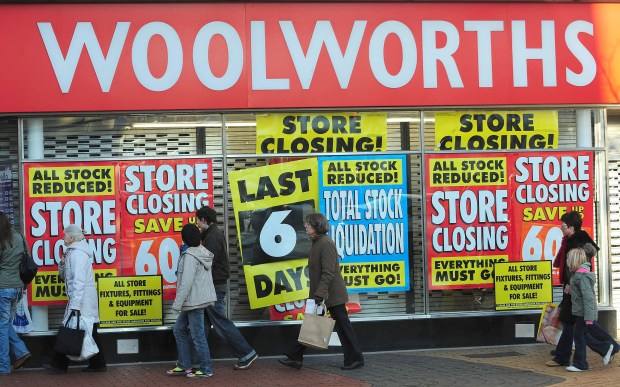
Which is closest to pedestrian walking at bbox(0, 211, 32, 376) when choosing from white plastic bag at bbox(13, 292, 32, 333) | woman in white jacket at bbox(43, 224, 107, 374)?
woman in white jacket at bbox(43, 224, 107, 374)

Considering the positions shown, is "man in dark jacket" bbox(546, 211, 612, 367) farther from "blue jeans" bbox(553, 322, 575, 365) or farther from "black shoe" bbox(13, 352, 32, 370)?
"black shoe" bbox(13, 352, 32, 370)

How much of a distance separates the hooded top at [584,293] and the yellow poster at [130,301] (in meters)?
5.04

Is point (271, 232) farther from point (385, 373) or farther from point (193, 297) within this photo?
point (385, 373)

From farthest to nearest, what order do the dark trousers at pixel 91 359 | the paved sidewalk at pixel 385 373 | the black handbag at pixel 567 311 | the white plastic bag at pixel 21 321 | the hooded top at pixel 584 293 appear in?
the white plastic bag at pixel 21 321 < the dark trousers at pixel 91 359 < the black handbag at pixel 567 311 < the hooded top at pixel 584 293 < the paved sidewalk at pixel 385 373

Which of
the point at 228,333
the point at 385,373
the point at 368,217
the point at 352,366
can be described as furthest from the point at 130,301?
the point at 385,373

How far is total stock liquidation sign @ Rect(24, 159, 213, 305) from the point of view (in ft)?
39.3

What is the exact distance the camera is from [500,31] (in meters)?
12.7

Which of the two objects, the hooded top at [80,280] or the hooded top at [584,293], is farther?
the hooded top at [80,280]

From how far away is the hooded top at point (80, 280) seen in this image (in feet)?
35.4

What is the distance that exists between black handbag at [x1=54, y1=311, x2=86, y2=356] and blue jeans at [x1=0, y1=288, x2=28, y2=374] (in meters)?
0.66

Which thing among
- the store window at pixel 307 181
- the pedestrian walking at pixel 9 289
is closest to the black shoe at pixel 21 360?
the pedestrian walking at pixel 9 289

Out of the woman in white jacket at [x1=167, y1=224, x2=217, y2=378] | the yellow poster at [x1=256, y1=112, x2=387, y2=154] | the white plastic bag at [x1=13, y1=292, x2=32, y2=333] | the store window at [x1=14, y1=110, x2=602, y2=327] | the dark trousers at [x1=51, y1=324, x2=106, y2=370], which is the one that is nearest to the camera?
the woman in white jacket at [x1=167, y1=224, x2=217, y2=378]

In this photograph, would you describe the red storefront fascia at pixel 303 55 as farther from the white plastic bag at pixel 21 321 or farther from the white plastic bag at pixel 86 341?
the white plastic bag at pixel 86 341

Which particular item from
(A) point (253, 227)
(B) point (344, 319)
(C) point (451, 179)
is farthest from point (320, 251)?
(C) point (451, 179)
